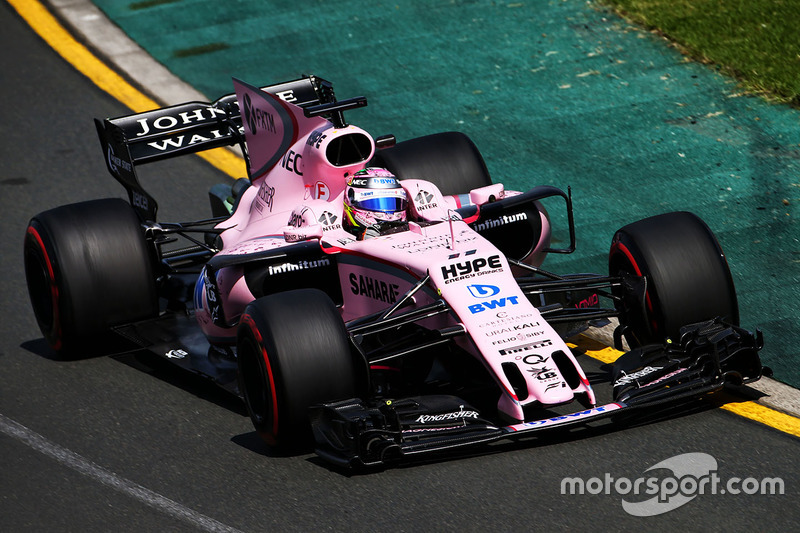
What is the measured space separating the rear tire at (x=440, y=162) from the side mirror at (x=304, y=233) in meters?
1.54

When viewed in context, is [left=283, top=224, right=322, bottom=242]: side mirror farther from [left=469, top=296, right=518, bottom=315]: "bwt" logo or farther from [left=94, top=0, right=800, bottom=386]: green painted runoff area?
[left=94, top=0, right=800, bottom=386]: green painted runoff area

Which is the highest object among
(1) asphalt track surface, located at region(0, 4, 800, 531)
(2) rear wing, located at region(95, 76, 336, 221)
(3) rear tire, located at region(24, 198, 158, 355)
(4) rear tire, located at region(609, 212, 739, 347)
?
(2) rear wing, located at region(95, 76, 336, 221)

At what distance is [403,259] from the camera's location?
277 inches

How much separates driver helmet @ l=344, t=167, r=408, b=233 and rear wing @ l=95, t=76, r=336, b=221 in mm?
1680

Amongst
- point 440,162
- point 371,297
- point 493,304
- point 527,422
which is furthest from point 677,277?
point 440,162

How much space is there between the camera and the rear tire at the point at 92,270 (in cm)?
801

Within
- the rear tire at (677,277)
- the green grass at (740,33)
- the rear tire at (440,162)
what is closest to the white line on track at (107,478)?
the rear tire at (677,277)

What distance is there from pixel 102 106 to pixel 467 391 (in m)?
7.15

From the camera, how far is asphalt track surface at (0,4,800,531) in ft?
19.5

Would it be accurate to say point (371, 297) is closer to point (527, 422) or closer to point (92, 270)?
point (527, 422)

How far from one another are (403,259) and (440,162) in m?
2.07

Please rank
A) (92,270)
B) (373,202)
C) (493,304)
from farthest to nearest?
(92,270) < (373,202) < (493,304)

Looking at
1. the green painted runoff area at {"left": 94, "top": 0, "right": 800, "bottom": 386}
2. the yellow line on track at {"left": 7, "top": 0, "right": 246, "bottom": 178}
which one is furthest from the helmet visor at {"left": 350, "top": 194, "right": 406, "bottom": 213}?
the yellow line on track at {"left": 7, "top": 0, "right": 246, "bottom": 178}

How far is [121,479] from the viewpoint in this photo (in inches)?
259
